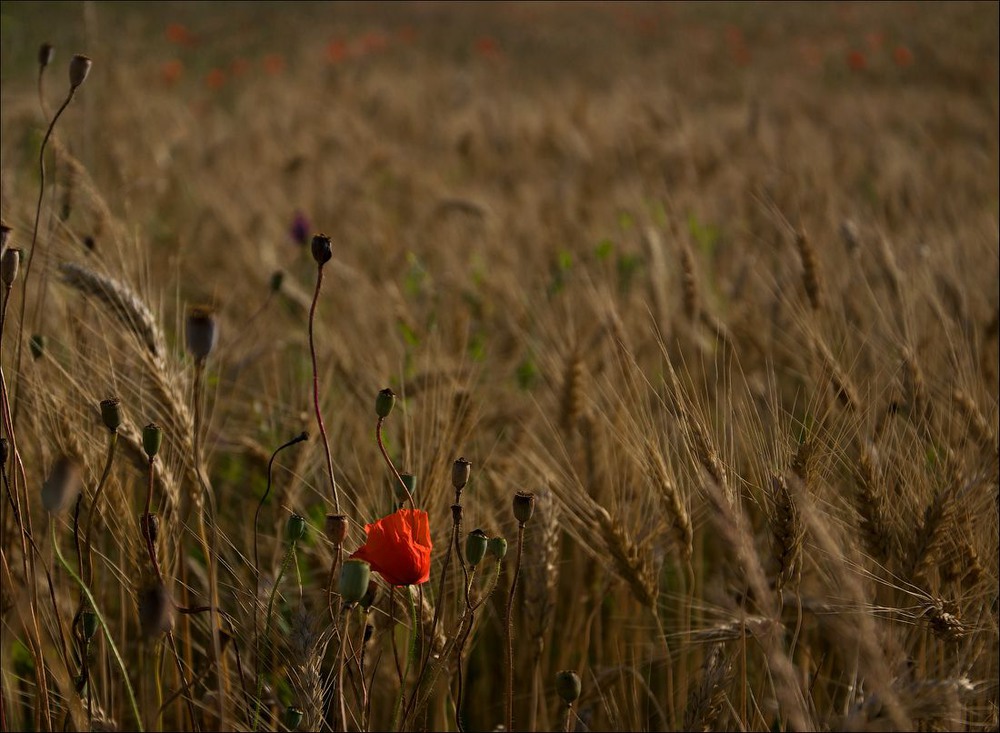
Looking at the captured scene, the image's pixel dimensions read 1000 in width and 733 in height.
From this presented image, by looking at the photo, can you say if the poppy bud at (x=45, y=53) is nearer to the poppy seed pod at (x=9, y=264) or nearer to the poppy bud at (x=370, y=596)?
the poppy seed pod at (x=9, y=264)

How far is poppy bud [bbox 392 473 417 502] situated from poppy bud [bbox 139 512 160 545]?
240mm

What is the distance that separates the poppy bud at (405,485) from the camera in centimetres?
99

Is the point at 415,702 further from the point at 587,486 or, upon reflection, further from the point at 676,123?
the point at 676,123

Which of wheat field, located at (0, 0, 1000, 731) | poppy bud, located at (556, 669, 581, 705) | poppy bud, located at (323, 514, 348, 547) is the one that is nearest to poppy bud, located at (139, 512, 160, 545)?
wheat field, located at (0, 0, 1000, 731)

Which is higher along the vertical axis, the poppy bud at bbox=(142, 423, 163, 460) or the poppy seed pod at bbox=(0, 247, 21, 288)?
the poppy seed pod at bbox=(0, 247, 21, 288)

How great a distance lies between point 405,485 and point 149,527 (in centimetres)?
24

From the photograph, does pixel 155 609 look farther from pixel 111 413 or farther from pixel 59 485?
pixel 111 413

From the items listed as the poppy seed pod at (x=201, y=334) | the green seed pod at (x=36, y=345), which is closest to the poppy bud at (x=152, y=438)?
the poppy seed pod at (x=201, y=334)

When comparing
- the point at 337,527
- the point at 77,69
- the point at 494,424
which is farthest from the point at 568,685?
the point at 494,424

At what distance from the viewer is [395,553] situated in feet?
2.90

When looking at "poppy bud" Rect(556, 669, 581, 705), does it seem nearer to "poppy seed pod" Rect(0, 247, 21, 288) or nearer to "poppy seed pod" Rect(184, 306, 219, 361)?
"poppy seed pod" Rect(184, 306, 219, 361)

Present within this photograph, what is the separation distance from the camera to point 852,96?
7102mm

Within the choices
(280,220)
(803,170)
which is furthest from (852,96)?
(280,220)

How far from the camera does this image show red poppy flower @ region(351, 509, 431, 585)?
88cm
